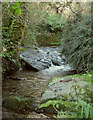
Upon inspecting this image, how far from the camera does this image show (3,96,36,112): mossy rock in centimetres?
234

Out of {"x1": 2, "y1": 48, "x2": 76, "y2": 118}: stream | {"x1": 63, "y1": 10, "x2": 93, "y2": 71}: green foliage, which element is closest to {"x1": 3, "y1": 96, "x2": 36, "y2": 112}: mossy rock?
{"x1": 2, "y1": 48, "x2": 76, "y2": 118}: stream

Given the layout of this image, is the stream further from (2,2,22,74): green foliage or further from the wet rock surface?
(2,2,22,74): green foliage

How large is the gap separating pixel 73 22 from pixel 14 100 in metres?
2.81

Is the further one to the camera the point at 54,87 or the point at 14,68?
the point at 14,68

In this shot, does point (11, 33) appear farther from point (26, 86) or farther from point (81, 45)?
point (81, 45)

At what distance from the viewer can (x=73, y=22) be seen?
4.38 metres

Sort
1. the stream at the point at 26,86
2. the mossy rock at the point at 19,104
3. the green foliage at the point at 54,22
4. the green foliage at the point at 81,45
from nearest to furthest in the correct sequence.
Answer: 1. the stream at the point at 26,86
2. the mossy rock at the point at 19,104
3. the green foliage at the point at 81,45
4. the green foliage at the point at 54,22

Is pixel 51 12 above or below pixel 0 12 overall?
above

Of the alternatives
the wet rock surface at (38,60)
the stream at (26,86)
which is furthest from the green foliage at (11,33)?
the wet rock surface at (38,60)

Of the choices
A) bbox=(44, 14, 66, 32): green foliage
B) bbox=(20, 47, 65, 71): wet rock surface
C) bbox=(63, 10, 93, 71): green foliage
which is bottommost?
bbox=(20, 47, 65, 71): wet rock surface

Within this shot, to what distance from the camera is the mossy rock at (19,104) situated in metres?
2.34

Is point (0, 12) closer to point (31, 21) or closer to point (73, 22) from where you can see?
point (31, 21)

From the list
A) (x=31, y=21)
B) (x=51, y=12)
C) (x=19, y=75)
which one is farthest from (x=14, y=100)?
(x=51, y=12)

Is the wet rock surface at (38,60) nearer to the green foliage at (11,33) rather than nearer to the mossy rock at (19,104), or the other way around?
the green foliage at (11,33)
